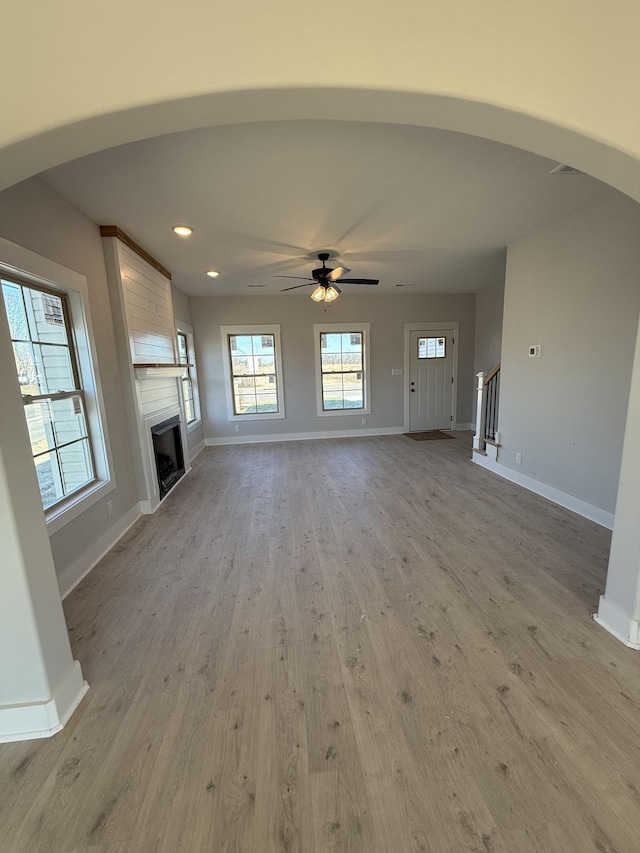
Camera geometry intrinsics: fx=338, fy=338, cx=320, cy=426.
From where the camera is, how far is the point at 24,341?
219 cm

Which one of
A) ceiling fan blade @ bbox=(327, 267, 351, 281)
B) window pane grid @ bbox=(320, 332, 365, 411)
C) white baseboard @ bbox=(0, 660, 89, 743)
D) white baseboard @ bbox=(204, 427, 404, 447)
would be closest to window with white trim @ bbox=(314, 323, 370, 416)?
window pane grid @ bbox=(320, 332, 365, 411)

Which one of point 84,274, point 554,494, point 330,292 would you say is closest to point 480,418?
point 554,494

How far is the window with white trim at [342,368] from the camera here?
6.52 metres

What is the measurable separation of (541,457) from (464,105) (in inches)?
134

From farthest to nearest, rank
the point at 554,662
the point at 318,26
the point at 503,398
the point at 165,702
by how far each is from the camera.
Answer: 1. the point at 503,398
2. the point at 554,662
3. the point at 165,702
4. the point at 318,26

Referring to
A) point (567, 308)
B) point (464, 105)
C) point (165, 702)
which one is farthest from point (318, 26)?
point (567, 308)

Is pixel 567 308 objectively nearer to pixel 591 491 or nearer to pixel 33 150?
pixel 591 491

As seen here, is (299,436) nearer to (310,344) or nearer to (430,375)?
(310,344)

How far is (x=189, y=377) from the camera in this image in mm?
5961

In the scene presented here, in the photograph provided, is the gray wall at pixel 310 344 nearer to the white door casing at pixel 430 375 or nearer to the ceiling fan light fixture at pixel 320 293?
the white door casing at pixel 430 375

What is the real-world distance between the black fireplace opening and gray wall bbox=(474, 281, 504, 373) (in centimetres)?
544

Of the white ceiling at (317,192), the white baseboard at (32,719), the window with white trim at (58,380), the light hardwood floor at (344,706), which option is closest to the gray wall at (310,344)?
the white ceiling at (317,192)

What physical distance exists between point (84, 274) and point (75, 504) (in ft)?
5.98

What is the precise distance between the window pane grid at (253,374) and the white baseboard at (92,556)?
3.43 m
